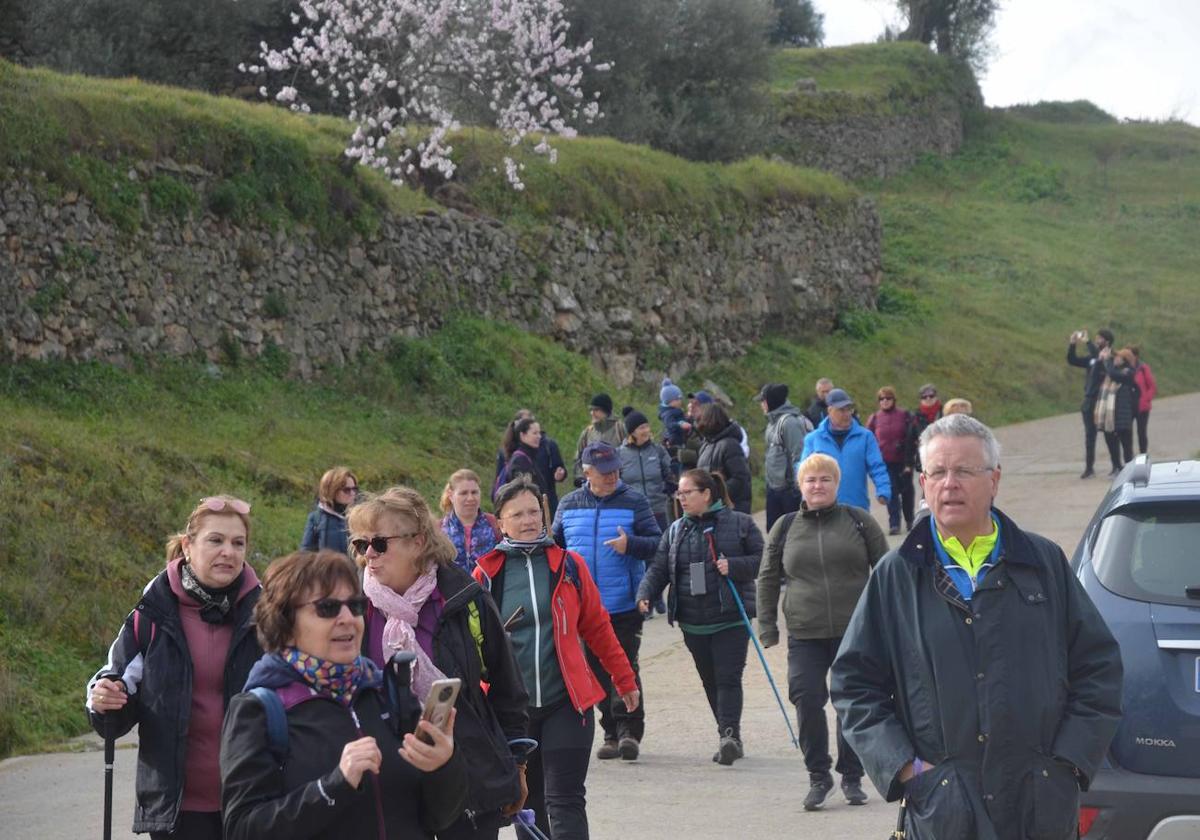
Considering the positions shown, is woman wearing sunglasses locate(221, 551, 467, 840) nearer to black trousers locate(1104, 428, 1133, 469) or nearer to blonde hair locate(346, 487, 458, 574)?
blonde hair locate(346, 487, 458, 574)

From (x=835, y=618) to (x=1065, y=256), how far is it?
1510 inches

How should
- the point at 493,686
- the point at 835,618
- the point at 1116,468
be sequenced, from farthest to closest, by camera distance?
1. the point at 1116,468
2. the point at 835,618
3. the point at 493,686

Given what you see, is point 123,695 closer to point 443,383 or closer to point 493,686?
point 493,686

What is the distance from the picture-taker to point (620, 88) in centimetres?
3328

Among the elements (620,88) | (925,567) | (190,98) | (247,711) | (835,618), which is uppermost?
(620,88)

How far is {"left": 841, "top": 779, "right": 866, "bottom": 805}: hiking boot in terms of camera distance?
7.98 metres

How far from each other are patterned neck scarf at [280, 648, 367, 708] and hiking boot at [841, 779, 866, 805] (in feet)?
15.4

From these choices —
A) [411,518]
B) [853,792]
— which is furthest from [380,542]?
[853,792]

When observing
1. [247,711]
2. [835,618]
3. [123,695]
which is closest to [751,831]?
[835,618]

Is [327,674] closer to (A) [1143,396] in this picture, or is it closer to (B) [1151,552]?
(B) [1151,552]

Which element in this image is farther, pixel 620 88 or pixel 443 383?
pixel 620 88

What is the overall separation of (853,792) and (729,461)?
569 cm

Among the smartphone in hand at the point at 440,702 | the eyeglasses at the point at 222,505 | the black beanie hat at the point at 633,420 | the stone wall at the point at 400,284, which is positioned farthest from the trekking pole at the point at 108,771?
the stone wall at the point at 400,284

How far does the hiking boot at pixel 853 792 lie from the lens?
7984mm
